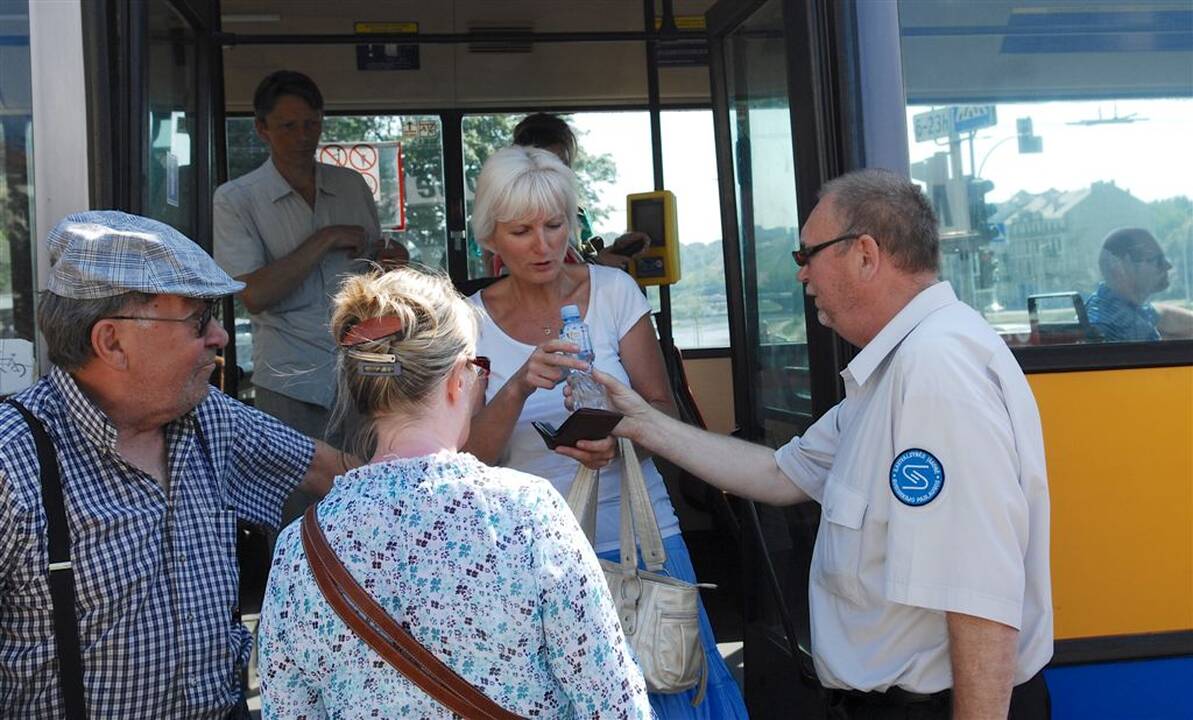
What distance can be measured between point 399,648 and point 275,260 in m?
2.69

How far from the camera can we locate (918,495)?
6.66 ft

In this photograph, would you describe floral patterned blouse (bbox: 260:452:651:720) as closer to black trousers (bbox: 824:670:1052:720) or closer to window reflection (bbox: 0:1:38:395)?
black trousers (bbox: 824:670:1052:720)

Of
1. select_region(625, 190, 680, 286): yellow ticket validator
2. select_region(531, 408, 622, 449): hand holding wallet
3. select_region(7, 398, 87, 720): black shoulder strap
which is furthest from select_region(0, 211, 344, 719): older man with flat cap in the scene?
select_region(625, 190, 680, 286): yellow ticket validator

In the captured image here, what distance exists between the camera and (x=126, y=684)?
193cm

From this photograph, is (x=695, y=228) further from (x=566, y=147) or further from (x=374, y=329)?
(x=374, y=329)

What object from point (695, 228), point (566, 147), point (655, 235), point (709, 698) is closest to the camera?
point (709, 698)

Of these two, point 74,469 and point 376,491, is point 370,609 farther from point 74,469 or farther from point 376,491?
point 74,469

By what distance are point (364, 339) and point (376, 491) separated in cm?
22

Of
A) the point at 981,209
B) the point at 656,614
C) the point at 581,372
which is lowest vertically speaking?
the point at 656,614

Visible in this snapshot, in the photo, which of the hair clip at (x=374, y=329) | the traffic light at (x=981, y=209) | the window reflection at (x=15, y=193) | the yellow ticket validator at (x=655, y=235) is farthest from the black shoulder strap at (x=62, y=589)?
the yellow ticket validator at (x=655, y=235)

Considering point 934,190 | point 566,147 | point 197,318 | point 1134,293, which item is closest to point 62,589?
point 197,318

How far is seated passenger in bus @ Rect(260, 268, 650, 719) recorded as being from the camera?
144cm

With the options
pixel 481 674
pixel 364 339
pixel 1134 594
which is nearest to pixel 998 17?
pixel 1134 594

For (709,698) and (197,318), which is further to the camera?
(709,698)
